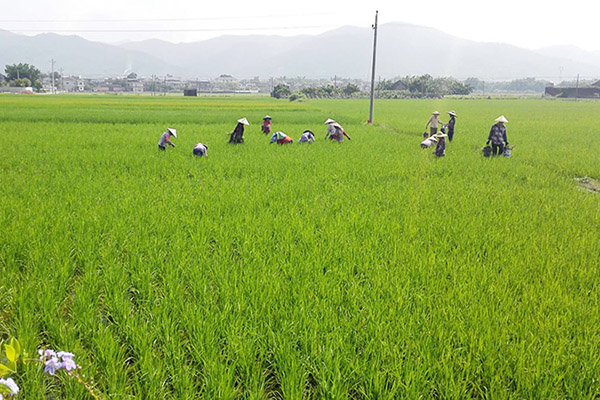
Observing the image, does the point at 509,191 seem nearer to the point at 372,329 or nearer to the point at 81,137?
the point at 372,329

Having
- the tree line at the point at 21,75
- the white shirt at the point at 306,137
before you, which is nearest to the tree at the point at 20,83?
the tree line at the point at 21,75

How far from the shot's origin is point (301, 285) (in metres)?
2.79

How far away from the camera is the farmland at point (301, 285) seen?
6.41 feet

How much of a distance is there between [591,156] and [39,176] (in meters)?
10.2

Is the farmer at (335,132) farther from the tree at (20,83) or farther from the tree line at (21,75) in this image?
the tree line at (21,75)

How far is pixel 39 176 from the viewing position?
5.89 meters

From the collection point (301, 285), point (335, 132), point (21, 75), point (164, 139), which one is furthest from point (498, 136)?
point (21, 75)

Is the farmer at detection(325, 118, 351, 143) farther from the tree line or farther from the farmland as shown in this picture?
the tree line

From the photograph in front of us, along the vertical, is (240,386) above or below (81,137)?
below

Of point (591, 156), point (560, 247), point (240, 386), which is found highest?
point (591, 156)

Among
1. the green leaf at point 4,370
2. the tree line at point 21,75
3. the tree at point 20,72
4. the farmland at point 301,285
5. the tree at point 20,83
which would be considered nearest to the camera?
the green leaf at point 4,370

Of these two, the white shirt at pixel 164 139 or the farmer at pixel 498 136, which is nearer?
the white shirt at pixel 164 139

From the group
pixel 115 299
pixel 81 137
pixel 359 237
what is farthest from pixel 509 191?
pixel 81 137

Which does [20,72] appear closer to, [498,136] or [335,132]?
[335,132]
